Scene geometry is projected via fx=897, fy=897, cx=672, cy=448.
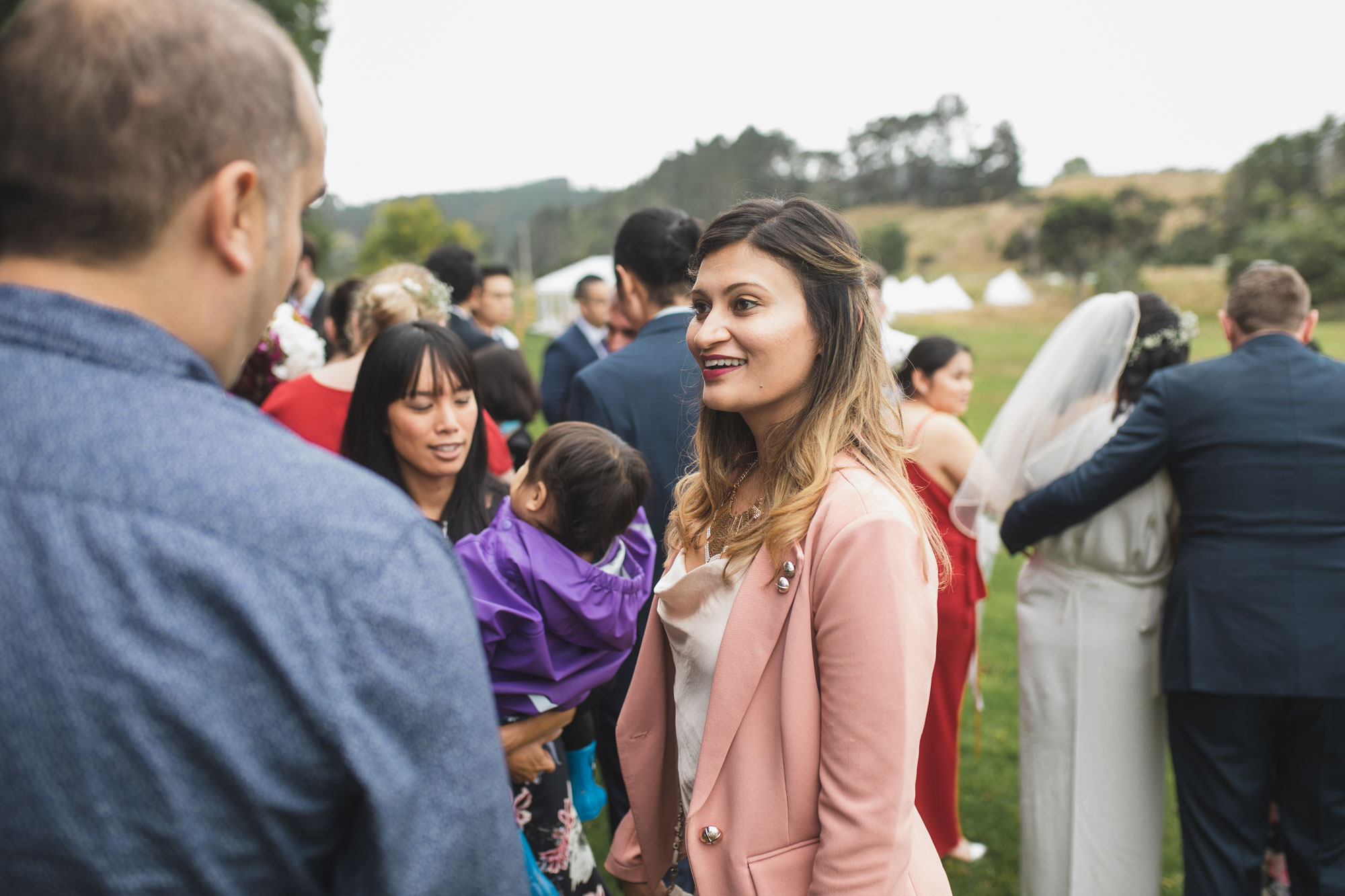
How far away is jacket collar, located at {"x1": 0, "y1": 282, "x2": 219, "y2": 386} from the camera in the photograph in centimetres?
89

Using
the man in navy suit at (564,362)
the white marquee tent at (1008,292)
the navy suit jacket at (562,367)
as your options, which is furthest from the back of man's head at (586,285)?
the white marquee tent at (1008,292)

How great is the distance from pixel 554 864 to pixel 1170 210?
92355 millimetres

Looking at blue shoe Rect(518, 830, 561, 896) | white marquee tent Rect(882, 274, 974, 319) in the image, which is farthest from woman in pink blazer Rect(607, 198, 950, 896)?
white marquee tent Rect(882, 274, 974, 319)

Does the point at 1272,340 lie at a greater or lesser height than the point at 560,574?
greater

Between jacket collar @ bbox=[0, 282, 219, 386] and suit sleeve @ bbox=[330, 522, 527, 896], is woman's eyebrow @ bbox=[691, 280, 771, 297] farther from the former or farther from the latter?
jacket collar @ bbox=[0, 282, 219, 386]

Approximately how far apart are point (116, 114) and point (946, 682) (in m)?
4.14

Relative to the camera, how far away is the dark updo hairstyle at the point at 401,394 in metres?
3.09

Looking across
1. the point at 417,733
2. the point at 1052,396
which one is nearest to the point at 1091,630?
the point at 1052,396

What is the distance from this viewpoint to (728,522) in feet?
6.90

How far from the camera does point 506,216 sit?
182m

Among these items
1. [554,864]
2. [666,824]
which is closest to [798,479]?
[666,824]

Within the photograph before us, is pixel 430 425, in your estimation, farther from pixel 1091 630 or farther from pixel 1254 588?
pixel 1254 588

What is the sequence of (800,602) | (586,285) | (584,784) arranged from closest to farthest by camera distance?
(800,602) → (584,784) → (586,285)

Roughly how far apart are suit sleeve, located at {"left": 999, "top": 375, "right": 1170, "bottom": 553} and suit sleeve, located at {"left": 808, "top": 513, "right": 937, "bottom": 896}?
7.12ft
